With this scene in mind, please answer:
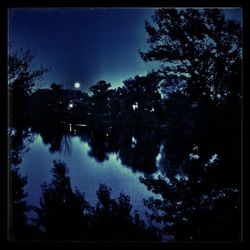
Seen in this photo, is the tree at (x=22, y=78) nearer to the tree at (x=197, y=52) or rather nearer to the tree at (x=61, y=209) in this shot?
the tree at (x=61, y=209)

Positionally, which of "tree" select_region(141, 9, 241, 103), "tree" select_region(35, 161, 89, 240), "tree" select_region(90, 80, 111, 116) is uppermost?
"tree" select_region(141, 9, 241, 103)

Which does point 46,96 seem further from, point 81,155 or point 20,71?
point 81,155

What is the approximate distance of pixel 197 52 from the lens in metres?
2.73

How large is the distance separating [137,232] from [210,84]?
1.32 m

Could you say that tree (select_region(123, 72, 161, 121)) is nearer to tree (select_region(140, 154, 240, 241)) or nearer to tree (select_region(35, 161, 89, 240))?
tree (select_region(140, 154, 240, 241))

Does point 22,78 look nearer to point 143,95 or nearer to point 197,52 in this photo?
point 143,95

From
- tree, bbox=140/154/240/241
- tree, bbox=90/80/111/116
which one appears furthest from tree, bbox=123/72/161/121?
tree, bbox=140/154/240/241

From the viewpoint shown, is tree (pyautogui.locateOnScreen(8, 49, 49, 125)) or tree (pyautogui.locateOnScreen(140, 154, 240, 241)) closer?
tree (pyautogui.locateOnScreen(8, 49, 49, 125))

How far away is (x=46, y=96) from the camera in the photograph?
252 centimetres

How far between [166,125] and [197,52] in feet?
2.21

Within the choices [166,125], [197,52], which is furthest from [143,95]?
[197,52]

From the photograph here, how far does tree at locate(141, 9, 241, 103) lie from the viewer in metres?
2.62

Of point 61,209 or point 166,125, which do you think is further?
point 166,125

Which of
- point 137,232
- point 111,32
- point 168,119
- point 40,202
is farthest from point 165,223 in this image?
point 111,32
